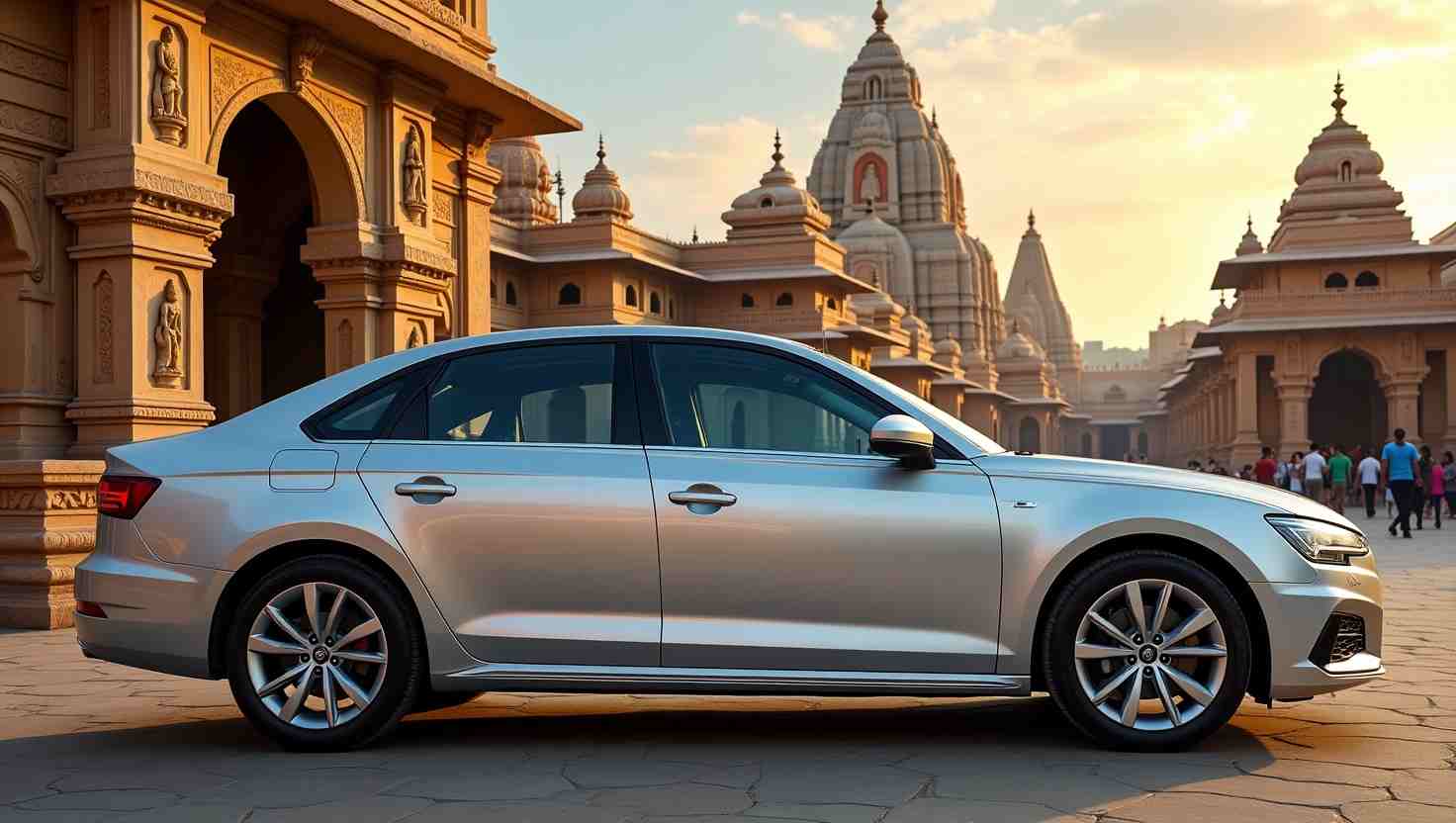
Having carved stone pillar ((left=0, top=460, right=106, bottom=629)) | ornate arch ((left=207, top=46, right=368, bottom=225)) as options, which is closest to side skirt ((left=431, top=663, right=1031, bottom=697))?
carved stone pillar ((left=0, top=460, right=106, bottom=629))

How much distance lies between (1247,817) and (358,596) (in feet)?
9.50

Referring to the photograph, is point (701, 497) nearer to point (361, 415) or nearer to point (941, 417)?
point (941, 417)

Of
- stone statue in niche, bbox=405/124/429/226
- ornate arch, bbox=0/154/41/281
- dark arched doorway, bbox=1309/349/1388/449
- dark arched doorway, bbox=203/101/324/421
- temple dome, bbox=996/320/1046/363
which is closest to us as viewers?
ornate arch, bbox=0/154/41/281

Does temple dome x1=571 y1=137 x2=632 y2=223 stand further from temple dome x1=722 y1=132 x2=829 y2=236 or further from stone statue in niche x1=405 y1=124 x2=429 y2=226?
stone statue in niche x1=405 y1=124 x2=429 y2=226

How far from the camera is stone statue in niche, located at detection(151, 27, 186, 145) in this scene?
406 inches

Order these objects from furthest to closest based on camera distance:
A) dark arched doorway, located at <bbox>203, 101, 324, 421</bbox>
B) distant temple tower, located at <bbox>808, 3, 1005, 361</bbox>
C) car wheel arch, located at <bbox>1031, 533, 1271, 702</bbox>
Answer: distant temple tower, located at <bbox>808, 3, 1005, 361</bbox> < dark arched doorway, located at <bbox>203, 101, 324, 421</bbox> < car wheel arch, located at <bbox>1031, 533, 1271, 702</bbox>

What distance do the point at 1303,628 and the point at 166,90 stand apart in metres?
8.58

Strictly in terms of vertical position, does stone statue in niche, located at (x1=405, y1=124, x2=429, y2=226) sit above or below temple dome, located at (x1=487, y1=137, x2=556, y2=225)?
below

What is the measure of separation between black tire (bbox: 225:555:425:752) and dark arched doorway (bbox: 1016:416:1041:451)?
284ft

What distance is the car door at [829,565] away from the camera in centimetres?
486

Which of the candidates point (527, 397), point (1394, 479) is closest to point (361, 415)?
point (527, 397)

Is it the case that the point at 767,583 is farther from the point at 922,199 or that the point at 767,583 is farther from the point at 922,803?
the point at 922,199

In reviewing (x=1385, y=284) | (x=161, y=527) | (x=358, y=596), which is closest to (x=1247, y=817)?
(x=358, y=596)

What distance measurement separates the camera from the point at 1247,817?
13.1 ft
